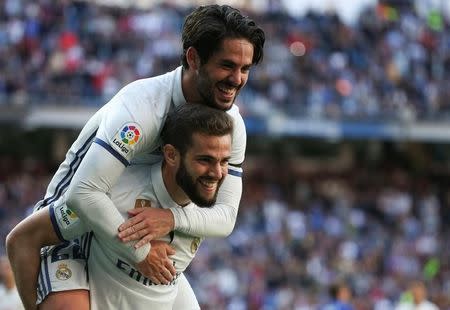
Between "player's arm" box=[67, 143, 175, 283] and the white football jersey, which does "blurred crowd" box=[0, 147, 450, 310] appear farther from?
"player's arm" box=[67, 143, 175, 283]

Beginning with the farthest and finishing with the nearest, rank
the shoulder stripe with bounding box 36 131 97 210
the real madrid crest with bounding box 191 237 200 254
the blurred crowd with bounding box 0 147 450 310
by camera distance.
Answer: the blurred crowd with bounding box 0 147 450 310, the real madrid crest with bounding box 191 237 200 254, the shoulder stripe with bounding box 36 131 97 210

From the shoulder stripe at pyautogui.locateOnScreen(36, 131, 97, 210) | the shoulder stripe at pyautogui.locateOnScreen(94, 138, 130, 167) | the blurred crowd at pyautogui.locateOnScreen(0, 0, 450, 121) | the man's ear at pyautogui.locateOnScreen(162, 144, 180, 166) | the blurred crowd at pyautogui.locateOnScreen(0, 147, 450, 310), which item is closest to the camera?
the shoulder stripe at pyautogui.locateOnScreen(94, 138, 130, 167)

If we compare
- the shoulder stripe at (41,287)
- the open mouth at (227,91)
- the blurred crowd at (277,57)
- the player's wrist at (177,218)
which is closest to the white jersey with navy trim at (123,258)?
the player's wrist at (177,218)

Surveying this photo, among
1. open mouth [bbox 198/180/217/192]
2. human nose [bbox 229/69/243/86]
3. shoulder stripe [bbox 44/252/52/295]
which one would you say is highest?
human nose [bbox 229/69/243/86]

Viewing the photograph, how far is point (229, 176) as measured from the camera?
5637mm

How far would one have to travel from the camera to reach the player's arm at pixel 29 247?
17.8 ft

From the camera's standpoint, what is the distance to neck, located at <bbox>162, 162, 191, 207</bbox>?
5422 mm

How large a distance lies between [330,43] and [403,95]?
6.38 feet

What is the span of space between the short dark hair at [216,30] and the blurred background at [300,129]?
36.9 feet

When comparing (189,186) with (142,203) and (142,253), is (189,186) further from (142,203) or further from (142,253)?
(142,253)

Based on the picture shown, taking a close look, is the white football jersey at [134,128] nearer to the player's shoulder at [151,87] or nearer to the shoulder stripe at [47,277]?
the player's shoulder at [151,87]

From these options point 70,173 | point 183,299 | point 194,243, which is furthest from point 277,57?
point 70,173

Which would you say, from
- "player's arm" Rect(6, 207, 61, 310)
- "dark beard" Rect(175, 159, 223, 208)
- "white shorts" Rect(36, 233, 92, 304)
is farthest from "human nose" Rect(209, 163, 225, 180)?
"player's arm" Rect(6, 207, 61, 310)

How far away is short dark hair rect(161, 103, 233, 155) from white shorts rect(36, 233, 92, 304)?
2.27ft
